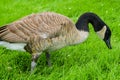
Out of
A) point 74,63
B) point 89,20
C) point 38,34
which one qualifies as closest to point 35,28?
point 38,34

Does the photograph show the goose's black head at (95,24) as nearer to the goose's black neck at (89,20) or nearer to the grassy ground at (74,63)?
the goose's black neck at (89,20)

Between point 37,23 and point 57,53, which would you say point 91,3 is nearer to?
point 57,53

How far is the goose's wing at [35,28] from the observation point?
633 cm

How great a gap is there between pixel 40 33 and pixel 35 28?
141 millimetres

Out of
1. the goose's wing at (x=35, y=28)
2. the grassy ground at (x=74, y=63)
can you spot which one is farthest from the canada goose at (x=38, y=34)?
the grassy ground at (x=74, y=63)

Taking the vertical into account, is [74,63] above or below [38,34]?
below

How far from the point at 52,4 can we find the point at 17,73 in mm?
6703

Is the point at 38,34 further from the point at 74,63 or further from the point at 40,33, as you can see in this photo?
the point at 74,63

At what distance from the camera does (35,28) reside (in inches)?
251

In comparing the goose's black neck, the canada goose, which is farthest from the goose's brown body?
the goose's black neck

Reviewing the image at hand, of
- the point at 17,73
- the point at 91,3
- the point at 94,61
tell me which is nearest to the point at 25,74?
the point at 17,73

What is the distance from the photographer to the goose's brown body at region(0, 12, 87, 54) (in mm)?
6316

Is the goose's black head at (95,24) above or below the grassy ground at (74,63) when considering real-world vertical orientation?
above

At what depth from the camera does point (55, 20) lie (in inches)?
257
